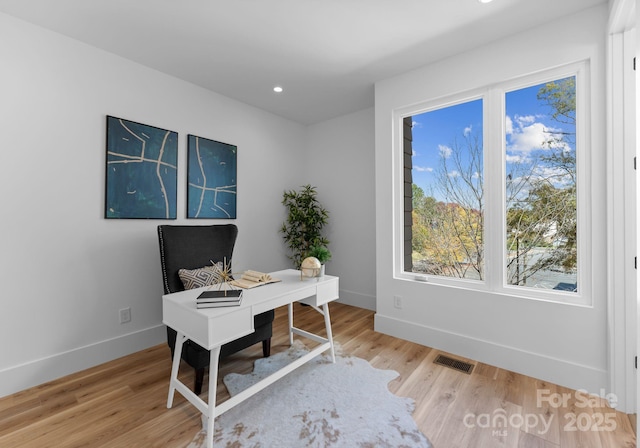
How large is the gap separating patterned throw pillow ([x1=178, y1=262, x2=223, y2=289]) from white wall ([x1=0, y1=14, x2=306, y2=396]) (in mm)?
802

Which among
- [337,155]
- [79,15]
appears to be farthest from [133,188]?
[337,155]

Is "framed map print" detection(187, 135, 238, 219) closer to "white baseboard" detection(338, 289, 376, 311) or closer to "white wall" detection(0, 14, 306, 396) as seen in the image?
"white wall" detection(0, 14, 306, 396)

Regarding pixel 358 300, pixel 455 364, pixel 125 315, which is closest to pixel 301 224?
pixel 358 300

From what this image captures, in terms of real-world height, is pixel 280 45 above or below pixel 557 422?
above

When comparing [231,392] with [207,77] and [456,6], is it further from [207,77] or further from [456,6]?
[456,6]

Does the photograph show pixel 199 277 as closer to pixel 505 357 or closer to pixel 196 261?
pixel 196 261

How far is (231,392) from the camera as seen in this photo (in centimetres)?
205

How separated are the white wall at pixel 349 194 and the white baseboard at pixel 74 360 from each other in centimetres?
241

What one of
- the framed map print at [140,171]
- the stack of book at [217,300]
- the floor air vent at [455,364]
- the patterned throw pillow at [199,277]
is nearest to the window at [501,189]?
the floor air vent at [455,364]

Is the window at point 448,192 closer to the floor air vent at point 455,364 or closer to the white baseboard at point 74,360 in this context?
the floor air vent at point 455,364

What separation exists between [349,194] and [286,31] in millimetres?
2271

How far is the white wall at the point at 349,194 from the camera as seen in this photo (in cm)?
400

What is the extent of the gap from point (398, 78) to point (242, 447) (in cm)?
330

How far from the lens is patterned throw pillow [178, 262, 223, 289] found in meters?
2.28
